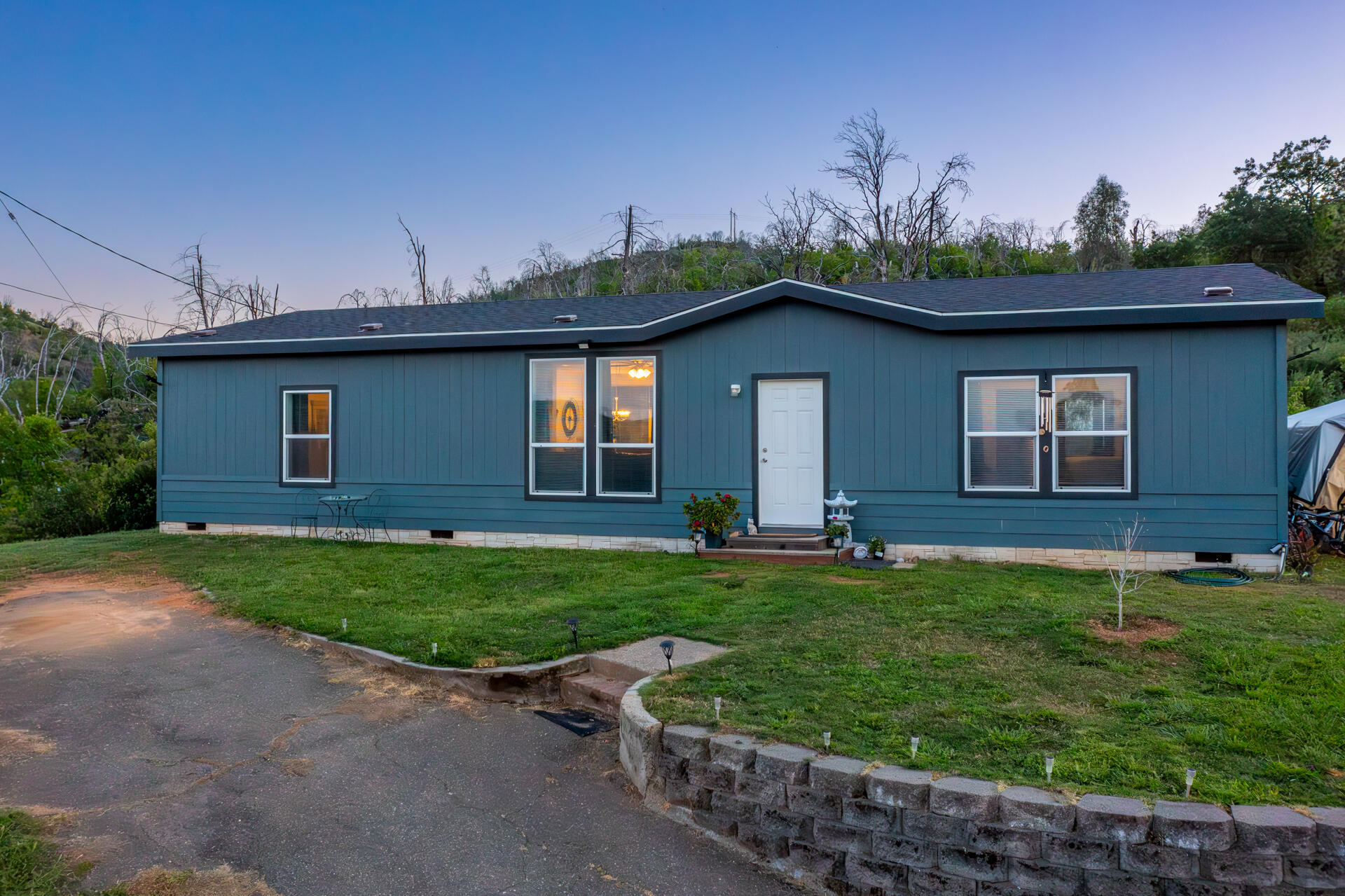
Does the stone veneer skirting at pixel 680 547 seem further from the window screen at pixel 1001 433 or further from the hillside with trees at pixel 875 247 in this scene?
the hillside with trees at pixel 875 247

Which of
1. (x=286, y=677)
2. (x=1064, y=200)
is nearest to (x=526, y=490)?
(x=286, y=677)

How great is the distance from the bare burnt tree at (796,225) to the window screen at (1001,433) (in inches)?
710

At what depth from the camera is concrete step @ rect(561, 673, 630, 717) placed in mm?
4305

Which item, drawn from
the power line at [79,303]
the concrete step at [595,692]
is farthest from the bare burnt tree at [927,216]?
the power line at [79,303]

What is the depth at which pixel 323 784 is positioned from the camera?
11.2 ft

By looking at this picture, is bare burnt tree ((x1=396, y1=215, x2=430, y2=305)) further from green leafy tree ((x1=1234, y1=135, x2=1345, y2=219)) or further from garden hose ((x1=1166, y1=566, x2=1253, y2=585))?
green leafy tree ((x1=1234, y1=135, x2=1345, y2=219))

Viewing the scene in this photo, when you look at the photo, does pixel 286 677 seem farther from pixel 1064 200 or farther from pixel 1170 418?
pixel 1064 200

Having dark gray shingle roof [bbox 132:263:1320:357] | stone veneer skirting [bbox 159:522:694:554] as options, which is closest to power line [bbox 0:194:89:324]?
dark gray shingle roof [bbox 132:263:1320:357]

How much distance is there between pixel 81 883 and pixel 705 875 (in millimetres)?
2106

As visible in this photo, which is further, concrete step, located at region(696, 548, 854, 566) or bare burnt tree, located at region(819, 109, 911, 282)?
bare burnt tree, located at region(819, 109, 911, 282)

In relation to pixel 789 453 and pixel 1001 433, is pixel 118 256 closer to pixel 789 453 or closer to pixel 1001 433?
pixel 789 453

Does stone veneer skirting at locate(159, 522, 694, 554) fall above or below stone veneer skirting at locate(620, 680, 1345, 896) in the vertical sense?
above

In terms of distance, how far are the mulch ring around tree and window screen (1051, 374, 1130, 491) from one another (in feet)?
10.1

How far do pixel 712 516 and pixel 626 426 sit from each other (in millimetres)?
1661
